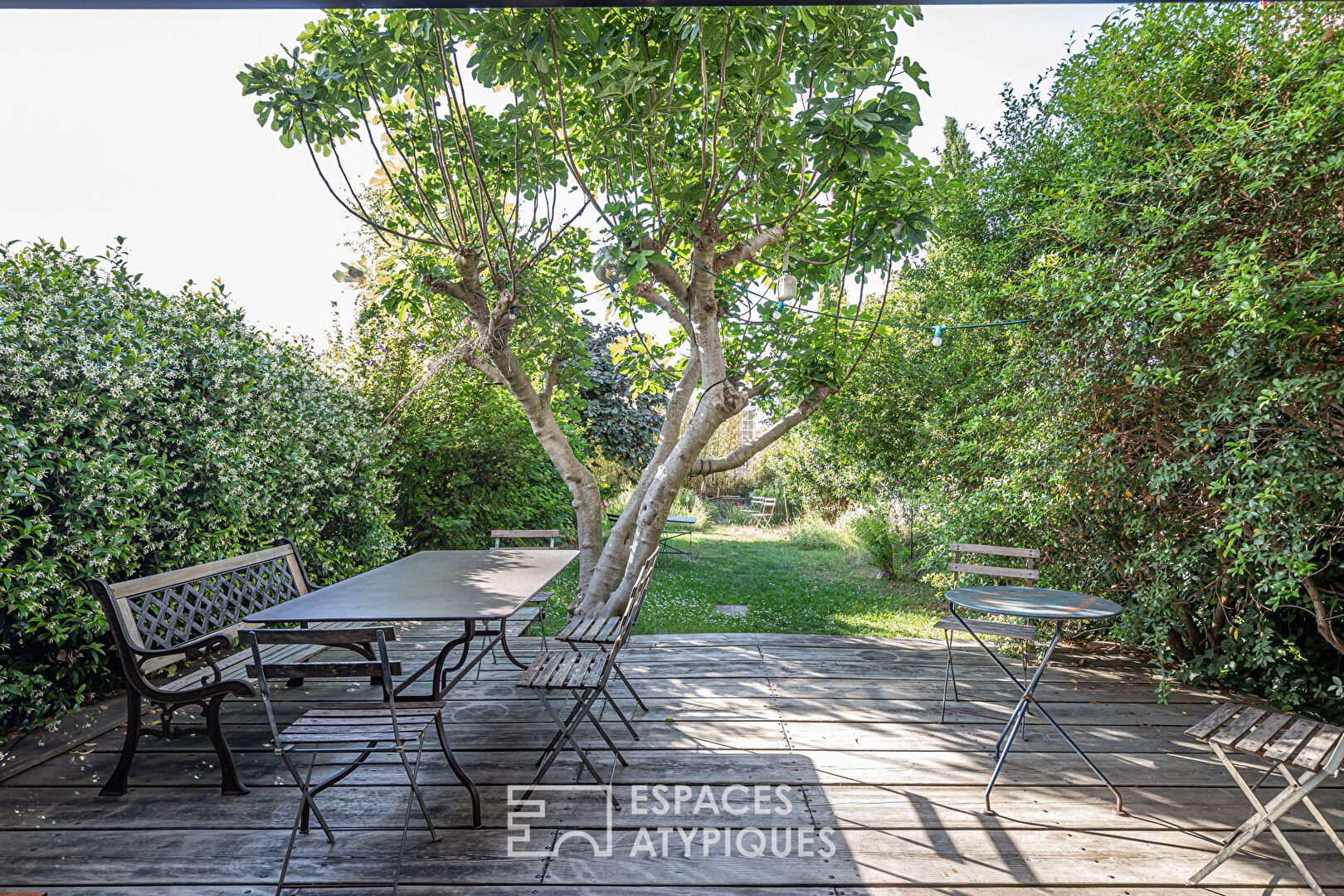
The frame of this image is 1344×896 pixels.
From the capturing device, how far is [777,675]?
444 cm

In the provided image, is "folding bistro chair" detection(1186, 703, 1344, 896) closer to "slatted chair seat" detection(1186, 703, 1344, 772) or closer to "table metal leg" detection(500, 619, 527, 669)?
"slatted chair seat" detection(1186, 703, 1344, 772)

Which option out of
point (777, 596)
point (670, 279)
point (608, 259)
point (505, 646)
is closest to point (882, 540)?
point (777, 596)

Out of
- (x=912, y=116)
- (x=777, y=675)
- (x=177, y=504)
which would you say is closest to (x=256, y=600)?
(x=177, y=504)

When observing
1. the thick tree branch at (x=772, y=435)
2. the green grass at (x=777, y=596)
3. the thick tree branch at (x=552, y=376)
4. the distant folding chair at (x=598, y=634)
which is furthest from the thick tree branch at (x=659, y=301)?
the green grass at (x=777, y=596)

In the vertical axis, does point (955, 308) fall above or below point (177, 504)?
above

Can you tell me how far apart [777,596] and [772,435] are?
257 centimetres

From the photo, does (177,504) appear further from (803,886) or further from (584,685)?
(803,886)

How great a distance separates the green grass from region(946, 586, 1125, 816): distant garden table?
2.35 metres

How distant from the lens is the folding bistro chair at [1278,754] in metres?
2.16

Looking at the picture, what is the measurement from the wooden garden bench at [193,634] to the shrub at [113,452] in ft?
1.02

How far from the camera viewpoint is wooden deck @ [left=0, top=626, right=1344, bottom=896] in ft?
7.52

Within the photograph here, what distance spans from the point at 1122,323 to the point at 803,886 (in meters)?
3.68
